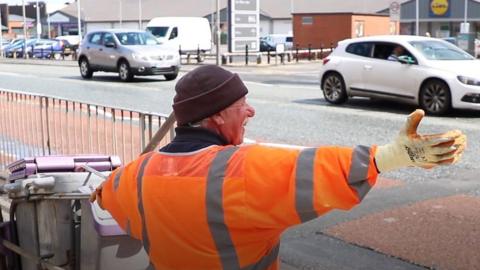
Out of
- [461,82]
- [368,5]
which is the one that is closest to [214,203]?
[461,82]

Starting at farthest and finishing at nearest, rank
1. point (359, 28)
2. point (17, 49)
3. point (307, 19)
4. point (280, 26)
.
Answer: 1. point (280, 26)
2. point (17, 49)
3. point (307, 19)
4. point (359, 28)

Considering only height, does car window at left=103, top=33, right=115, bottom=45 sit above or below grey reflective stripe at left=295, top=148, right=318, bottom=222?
above

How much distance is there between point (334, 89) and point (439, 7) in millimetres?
48390

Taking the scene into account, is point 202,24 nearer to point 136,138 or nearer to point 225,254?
point 136,138

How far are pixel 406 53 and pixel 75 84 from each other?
10.5 metres

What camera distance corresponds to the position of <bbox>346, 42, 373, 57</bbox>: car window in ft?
46.2

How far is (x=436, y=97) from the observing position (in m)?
12.6

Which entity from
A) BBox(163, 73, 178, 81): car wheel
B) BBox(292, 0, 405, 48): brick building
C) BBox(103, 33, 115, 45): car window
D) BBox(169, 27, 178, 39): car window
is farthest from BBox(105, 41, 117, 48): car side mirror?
BBox(292, 0, 405, 48): brick building

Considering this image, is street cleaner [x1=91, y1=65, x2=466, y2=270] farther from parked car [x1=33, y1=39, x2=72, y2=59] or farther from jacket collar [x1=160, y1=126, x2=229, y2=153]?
parked car [x1=33, y1=39, x2=72, y2=59]

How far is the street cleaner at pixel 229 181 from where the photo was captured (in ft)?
5.80

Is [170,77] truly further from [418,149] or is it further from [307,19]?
[418,149]

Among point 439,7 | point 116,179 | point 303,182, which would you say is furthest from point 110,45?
point 439,7

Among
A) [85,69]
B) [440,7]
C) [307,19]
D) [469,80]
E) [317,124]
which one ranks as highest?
[440,7]

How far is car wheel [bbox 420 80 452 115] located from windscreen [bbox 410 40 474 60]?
2.29 ft
